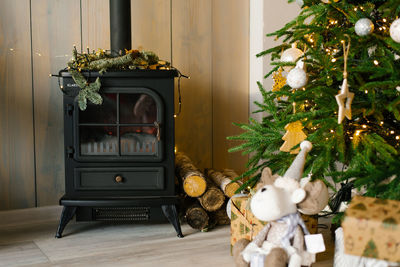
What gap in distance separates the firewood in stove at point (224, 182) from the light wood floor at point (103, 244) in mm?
193

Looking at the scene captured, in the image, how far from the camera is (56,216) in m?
2.39

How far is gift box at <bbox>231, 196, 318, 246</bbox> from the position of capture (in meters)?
1.73

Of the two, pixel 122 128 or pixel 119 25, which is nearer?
pixel 122 128

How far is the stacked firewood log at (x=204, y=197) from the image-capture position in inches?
85.9

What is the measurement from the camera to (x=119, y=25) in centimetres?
218

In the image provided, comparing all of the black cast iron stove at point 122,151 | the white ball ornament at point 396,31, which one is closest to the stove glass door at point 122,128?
the black cast iron stove at point 122,151

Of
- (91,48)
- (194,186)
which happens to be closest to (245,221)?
(194,186)

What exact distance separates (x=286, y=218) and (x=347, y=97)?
443 millimetres

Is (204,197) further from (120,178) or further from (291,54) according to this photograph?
(291,54)

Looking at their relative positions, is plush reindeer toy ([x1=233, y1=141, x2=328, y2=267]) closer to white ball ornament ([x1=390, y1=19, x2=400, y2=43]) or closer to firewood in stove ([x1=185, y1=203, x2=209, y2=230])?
white ball ornament ([x1=390, y1=19, x2=400, y2=43])

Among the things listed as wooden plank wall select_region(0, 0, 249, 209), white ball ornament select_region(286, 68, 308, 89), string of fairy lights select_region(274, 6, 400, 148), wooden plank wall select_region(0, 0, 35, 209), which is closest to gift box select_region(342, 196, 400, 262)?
string of fairy lights select_region(274, 6, 400, 148)

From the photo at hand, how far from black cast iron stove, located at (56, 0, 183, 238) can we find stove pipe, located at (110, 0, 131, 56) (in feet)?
0.86

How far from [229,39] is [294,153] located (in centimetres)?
127

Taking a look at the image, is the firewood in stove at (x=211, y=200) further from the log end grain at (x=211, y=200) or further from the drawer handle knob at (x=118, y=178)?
the drawer handle knob at (x=118, y=178)
